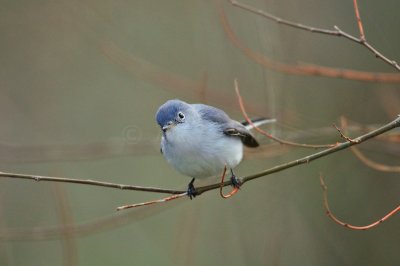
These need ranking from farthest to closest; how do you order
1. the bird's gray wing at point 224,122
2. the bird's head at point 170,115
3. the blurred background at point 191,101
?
1. the blurred background at point 191,101
2. the bird's gray wing at point 224,122
3. the bird's head at point 170,115

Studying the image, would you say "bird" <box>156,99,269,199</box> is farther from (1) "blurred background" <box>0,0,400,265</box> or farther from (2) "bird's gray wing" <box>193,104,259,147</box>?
(1) "blurred background" <box>0,0,400,265</box>

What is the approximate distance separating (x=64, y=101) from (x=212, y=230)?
244 centimetres

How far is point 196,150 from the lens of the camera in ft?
11.6

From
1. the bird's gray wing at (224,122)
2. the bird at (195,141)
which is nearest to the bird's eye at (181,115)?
the bird at (195,141)

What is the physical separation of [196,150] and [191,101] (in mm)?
1458

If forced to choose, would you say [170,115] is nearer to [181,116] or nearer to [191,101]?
[181,116]

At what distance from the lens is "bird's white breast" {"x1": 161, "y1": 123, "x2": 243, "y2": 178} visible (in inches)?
138

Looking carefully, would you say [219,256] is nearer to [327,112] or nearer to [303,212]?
[303,212]

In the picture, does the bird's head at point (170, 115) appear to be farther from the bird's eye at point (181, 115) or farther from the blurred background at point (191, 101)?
the blurred background at point (191, 101)

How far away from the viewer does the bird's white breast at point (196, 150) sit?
3.50m

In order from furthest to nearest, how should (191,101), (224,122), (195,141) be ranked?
(191,101) < (224,122) < (195,141)

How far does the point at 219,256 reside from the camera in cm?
579

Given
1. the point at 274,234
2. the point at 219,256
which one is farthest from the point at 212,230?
the point at 274,234

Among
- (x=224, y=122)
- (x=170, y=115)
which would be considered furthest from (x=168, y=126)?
(x=224, y=122)
